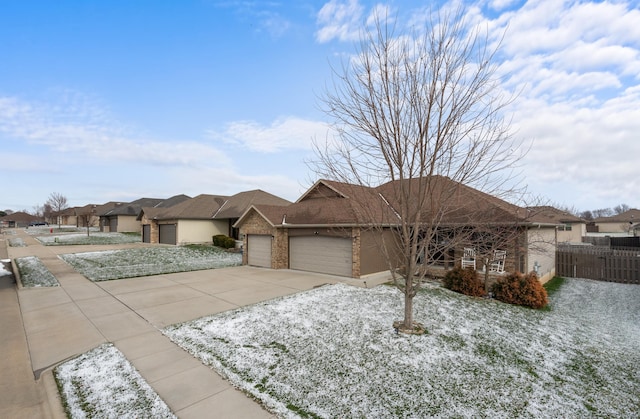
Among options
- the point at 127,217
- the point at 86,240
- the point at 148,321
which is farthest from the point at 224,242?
the point at 127,217

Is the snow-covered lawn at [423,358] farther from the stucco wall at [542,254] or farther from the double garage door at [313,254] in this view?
the double garage door at [313,254]

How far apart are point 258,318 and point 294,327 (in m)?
1.13

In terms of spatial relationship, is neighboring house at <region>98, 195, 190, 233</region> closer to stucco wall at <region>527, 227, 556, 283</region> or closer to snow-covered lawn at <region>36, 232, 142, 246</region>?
snow-covered lawn at <region>36, 232, 142, 246</region>

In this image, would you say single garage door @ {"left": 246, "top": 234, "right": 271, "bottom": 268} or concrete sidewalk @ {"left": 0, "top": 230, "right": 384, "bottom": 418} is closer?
concrete sidewalk @ {"left": 0, "top": 230, "right": 384, "bottom": 418}

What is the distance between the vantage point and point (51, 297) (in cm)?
995

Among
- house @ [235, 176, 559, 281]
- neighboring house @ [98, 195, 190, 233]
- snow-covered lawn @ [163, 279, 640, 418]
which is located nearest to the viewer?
snow-covered lawn @ [163, 279, 640, 418]

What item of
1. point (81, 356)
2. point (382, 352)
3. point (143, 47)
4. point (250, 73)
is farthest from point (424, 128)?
point (143, 47)

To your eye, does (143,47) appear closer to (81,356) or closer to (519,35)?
(81,356)

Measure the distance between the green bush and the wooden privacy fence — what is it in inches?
837

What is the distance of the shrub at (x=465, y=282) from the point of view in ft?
35.8

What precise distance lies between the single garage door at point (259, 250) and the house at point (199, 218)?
9.19 m

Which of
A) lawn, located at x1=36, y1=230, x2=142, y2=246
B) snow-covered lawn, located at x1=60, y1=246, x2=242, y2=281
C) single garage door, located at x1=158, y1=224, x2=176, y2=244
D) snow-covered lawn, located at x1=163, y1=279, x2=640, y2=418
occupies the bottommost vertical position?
snow-covered lawn, located at x1=163, y1=279, x2=640, y2=418

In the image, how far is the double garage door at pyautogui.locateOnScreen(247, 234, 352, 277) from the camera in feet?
44.0

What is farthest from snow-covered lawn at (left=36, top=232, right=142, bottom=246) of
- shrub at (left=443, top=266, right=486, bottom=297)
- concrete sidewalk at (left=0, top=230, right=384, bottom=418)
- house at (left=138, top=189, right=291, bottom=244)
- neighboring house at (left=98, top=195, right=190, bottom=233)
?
shrub at (left=443, top=266, right=486, bottom=297)
